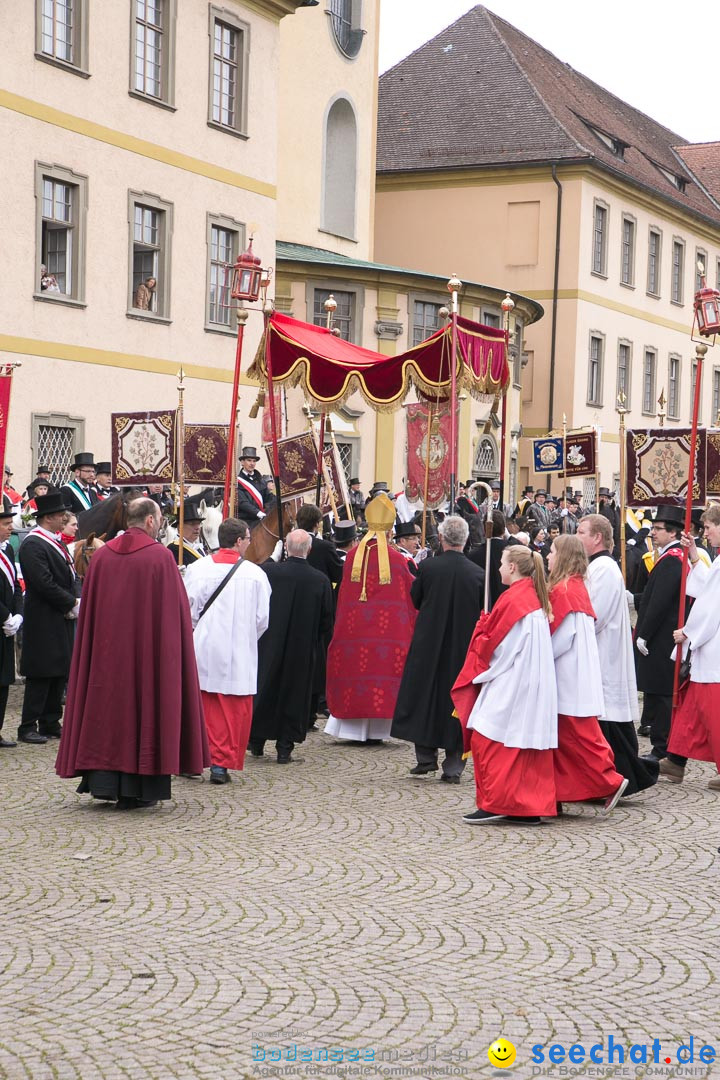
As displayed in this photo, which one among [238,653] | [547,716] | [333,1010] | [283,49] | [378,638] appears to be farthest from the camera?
[283,49]

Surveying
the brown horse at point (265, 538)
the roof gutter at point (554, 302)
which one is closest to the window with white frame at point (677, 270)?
the roof gutter at point (554, 302)

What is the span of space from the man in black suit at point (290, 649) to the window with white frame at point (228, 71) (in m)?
15.5

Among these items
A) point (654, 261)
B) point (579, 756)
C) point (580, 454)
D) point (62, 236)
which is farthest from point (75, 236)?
point (654, 261)

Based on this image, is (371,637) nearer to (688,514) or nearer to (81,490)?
(688,514)

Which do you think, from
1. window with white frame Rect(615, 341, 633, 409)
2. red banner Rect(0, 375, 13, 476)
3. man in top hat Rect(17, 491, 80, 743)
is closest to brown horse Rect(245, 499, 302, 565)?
man in top hat Rect(17, 491, 80, 743)

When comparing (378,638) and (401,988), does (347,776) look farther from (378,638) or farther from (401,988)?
(401,988)

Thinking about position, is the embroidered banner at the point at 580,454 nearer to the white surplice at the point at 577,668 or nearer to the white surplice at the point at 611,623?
the white surplice at the point at 611,623

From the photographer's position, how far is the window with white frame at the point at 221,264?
2505cm

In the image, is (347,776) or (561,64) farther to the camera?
(561,64)

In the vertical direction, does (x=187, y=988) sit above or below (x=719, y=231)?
below

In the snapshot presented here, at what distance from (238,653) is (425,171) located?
110ft

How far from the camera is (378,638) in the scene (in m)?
11.6

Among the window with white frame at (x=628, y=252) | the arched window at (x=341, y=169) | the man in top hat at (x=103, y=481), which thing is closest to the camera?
the man in top hat at (x=103, y=481)

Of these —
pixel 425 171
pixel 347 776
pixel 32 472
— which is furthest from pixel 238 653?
pixel 425 171
